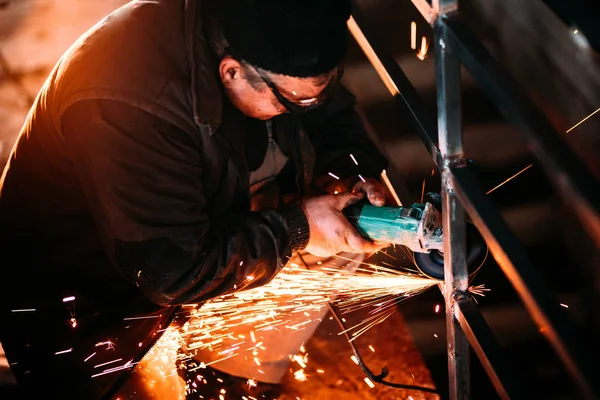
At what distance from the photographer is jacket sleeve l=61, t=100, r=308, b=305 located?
193cm

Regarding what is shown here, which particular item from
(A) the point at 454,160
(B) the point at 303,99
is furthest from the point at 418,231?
(B) the point at 303,99

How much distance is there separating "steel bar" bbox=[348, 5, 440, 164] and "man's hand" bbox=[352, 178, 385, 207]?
1.36 feet

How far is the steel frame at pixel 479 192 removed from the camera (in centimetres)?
121

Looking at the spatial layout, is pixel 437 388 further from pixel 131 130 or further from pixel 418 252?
pixel 131 130

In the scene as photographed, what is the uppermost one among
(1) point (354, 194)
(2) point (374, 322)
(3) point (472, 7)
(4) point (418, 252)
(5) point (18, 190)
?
(3) point (472, 7)

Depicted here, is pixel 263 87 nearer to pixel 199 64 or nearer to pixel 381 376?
pixel 199 64

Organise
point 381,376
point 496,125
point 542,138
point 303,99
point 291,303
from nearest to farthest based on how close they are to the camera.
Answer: point 542,138
point 303,99
point 381,376
point 291,303
point 496,125

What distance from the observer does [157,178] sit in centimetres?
201

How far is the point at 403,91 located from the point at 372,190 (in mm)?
526

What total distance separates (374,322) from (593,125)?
1441 mm

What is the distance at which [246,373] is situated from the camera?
274 centimetres

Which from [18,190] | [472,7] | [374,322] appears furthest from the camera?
[472,7]

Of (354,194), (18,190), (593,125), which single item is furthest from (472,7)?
(18,190)

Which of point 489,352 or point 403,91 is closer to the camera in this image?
point 489,352
